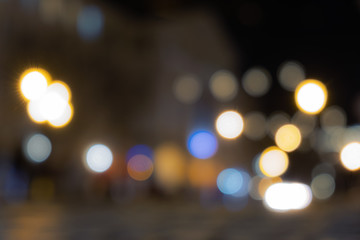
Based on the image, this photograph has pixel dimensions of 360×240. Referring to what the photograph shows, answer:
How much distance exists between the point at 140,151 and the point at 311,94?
1905 centimetres

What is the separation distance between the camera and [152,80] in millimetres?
33906

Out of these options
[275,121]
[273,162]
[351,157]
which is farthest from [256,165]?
[351,157]

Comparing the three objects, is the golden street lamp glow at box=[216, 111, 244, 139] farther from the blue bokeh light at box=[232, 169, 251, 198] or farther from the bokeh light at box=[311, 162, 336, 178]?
the bokeh light at box=[311, 162, 336, 178]

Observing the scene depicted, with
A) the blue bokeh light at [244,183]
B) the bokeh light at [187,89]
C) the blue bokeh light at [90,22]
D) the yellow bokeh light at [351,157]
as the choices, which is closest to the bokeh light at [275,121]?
the blue bokeh light at [244,183]

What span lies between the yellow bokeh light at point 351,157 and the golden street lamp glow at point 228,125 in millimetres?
11008

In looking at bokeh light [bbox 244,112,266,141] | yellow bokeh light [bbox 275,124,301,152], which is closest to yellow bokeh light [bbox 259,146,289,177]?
bokeh light [bbox 244,112,266,141]

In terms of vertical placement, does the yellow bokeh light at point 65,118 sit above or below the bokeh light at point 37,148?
above

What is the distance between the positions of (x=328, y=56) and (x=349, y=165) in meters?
5.45

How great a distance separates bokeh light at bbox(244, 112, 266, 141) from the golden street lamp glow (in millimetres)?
7173

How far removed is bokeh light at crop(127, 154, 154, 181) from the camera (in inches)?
1277

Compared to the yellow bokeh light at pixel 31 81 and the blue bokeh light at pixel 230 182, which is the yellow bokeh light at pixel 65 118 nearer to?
the yellow bokeh light at pixel 31 81

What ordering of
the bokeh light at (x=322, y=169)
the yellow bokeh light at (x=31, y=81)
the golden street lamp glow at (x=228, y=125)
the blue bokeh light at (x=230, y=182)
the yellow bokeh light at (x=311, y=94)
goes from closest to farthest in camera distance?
the yellow bokeh light at (x=31, y=81) → the yellow bokeh light at (x=311, y=94) → the blue bokeh light at (x=230, y=182) → the golden street lamp glow at (x=228, y=125) → the bokeh light at (x=322, y=169)

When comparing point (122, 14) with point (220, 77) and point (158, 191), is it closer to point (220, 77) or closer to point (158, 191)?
point (158, 191)

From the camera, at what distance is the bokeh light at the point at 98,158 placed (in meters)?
28.9
